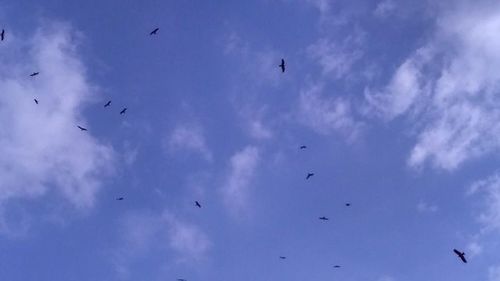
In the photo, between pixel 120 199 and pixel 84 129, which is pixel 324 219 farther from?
pixel 84 129

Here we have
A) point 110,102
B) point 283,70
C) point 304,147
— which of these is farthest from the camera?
point 304,147

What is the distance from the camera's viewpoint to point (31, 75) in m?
36.7

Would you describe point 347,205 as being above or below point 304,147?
below

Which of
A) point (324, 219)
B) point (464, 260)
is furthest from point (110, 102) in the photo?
point (464, 260)

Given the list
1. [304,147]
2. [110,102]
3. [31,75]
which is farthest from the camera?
[304,147]

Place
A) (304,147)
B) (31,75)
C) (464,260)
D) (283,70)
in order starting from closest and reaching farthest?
(464,260), (283,70), (31,75), (304,147)

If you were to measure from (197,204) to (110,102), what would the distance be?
11799 millimetres

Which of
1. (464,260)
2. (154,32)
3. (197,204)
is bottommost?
(464,260)

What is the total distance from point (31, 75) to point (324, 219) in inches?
1127

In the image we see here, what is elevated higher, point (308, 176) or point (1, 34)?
point (1, 34)

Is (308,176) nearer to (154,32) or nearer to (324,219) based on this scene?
(324,219)

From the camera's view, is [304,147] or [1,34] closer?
[1,34]

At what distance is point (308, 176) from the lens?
42.0 m

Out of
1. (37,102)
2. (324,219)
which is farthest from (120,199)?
(324,219)
